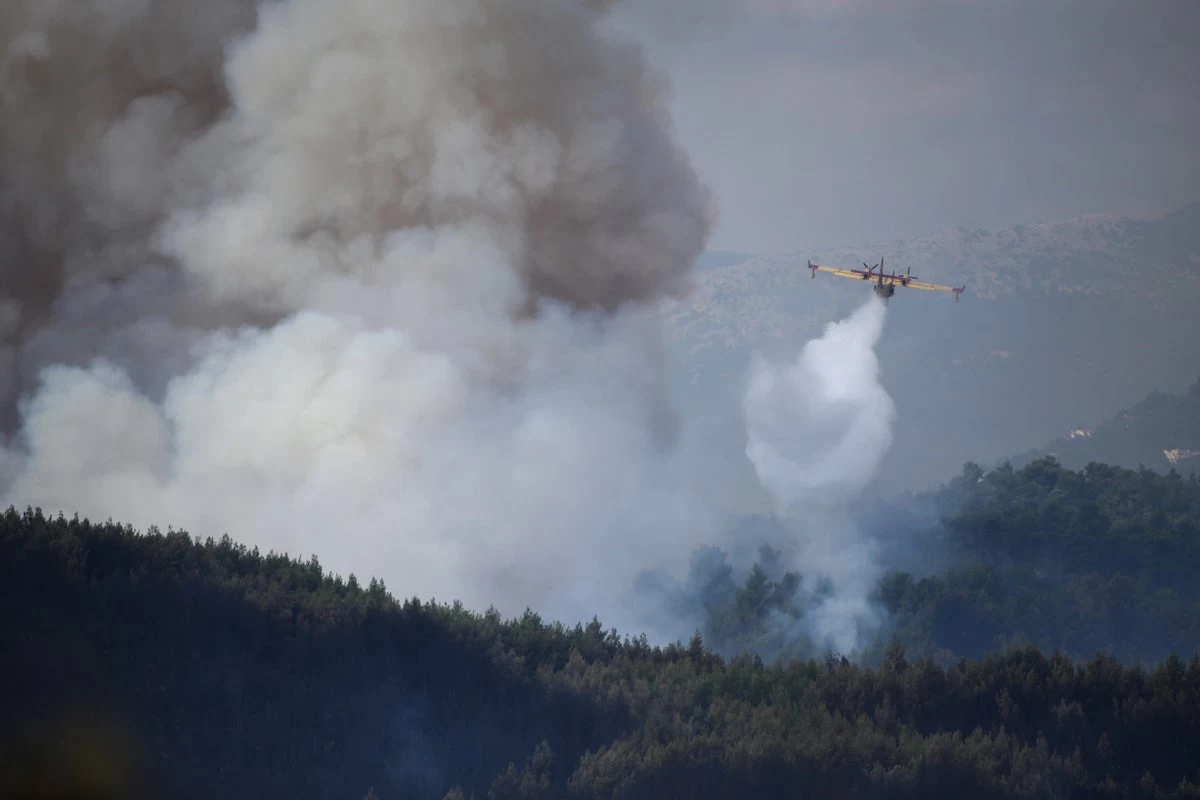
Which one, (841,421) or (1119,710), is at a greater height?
(841,421)

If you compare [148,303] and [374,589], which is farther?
[148,303]

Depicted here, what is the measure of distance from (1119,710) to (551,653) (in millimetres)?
9744

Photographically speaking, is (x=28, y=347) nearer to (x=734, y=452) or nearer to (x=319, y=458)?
(x=319, y=458)

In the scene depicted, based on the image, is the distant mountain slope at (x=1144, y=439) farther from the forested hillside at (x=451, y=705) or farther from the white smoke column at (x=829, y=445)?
the forested hillside at (x=451, y=705)

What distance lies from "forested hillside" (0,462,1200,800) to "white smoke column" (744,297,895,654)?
4856 centimetres

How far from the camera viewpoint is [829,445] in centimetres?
10244

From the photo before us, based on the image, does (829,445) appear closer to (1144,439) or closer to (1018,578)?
(1018,578)

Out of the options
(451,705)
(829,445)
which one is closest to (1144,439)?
(829,445)

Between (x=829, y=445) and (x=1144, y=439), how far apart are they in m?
86.9

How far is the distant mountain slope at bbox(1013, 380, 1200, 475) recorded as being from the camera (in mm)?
168250

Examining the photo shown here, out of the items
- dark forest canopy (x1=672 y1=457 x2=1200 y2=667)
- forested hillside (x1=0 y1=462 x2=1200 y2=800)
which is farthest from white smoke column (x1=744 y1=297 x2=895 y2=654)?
forested hillside (x1=0 y1=462 x2=1200 y2=800)

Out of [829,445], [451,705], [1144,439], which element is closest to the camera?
[451,705]

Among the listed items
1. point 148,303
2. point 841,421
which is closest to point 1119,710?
point 148,303

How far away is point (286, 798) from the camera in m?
18.4
